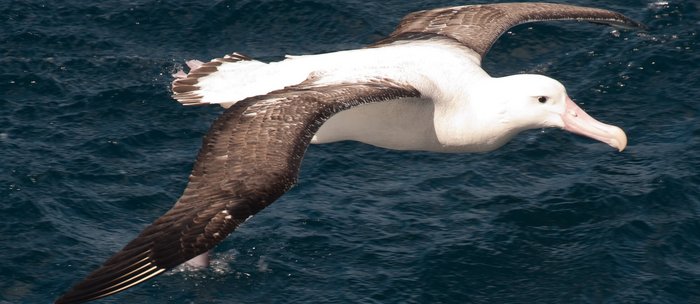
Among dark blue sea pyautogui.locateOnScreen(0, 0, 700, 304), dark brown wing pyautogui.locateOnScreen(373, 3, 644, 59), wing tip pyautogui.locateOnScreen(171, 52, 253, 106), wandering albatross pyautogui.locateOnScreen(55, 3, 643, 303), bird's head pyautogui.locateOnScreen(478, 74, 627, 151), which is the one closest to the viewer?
wandering albatross pyautogui.locateOnScreen(55, 3, 643, 303)

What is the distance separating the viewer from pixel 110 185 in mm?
24344

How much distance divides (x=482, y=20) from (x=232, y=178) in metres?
7.03

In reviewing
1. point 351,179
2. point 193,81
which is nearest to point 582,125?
point 193,81

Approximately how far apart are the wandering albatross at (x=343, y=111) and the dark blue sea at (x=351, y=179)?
3.82 metres

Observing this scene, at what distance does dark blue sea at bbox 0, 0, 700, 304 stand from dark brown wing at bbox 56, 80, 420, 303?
641 cm

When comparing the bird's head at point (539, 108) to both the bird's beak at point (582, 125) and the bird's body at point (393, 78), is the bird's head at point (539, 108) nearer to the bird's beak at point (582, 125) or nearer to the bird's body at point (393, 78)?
the bird's beak at point (582, 125)

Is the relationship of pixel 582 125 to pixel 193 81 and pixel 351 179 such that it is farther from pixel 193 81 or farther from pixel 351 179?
pixel 351 179

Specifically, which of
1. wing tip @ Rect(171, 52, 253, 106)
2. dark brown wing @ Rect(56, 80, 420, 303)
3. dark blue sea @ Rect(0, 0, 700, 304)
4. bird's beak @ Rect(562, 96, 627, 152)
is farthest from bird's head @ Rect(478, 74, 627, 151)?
dark blue sea @ Rect(0, 0, 700, 304)

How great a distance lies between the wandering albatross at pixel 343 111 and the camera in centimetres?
1492

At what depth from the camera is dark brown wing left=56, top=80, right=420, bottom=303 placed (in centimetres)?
1442

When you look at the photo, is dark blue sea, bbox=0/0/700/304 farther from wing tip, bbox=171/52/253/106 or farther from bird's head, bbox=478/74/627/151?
bird's head, bbox=478/74/627/151

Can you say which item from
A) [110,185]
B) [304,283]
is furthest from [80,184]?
[304,283]

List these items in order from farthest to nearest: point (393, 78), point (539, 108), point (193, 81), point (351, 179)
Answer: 1. point (351, 179)
2. point (193, 81)
3. point (539, 108)
4. point (393, 78)

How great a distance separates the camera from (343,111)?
60.2ft
